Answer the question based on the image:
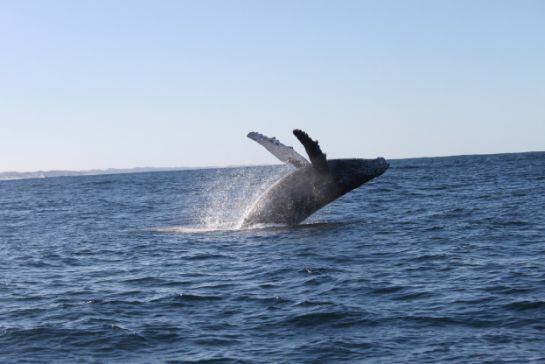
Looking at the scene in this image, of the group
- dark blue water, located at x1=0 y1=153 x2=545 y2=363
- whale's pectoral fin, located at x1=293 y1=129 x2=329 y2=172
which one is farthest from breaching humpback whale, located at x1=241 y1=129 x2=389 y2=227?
dark blue water, located at x1=0 y1=153 x2=545 y2=363

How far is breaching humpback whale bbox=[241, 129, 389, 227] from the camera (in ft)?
61.9

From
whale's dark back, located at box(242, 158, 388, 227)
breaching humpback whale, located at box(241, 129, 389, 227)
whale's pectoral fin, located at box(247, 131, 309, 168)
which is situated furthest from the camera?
whale's dark back, located at box(242, 158, 388, 227)

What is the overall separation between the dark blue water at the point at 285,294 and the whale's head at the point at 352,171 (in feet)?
4.57

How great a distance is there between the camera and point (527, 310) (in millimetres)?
10562

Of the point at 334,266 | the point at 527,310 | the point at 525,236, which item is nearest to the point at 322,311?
the point at 527,310

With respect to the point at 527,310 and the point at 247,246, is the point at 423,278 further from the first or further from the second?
the point at 247,246

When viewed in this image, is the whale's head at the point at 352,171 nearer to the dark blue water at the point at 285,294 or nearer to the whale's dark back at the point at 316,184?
the whale's dark back at the point at 316,184

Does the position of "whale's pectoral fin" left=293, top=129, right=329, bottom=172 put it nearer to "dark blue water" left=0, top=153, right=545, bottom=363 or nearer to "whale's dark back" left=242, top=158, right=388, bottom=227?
"whale's dark back" left=242, top=158, right=388, bottom=227

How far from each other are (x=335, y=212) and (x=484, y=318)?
18387mm

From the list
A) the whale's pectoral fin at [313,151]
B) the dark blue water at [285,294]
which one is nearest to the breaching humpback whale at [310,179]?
the whale's pectoral fin at [313,151]

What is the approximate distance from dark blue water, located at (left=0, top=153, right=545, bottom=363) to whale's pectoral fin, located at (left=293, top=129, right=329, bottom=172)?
1791 millimetres

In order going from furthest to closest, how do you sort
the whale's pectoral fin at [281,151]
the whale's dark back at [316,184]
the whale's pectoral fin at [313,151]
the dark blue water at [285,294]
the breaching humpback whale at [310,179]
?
the whale's dark back at [316,184] → the breaching humpback whale at [310,179] → the whale's pectoral fin at [281,151] → the whale's pectoral fin at [313,151] → the dark blue water at [285,294]

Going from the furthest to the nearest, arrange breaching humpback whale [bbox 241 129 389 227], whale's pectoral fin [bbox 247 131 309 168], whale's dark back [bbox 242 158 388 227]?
whale's dark back [bbox 242 158 388 227]
breaching humpback whale [bbox 241 129 389 227]
whale's pectoral fin [bbox 247 131 309 168]

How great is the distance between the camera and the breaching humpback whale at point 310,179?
18.9 meters
